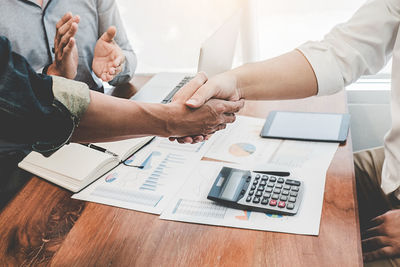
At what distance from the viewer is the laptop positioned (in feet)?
3.43

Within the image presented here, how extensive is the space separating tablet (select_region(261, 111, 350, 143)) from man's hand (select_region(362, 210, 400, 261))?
233mm

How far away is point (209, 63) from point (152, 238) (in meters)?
0.54

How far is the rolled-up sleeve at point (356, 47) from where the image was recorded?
99 cm

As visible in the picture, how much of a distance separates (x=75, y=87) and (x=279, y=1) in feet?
4.28

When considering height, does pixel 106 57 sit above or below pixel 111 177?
above

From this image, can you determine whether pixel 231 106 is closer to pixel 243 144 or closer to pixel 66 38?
pixel 243 144

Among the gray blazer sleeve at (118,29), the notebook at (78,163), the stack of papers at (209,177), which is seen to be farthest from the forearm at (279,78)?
the gray blazer sleeve at (118,29)

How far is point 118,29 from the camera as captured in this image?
5.22ft

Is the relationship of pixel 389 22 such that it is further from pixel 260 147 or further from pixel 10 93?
pixel 10 93

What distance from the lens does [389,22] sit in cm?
98

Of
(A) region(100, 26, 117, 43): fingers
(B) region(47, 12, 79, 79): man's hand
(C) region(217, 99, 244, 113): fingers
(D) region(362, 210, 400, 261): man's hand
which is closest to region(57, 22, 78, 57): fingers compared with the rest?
(B) region(47, 12, 79, 79): man's hand

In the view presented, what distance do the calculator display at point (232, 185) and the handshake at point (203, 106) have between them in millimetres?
191

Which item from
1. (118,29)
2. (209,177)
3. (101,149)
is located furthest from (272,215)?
(118,29)

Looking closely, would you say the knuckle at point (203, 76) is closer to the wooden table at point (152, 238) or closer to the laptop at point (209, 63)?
the laptop at point (209, 63)
